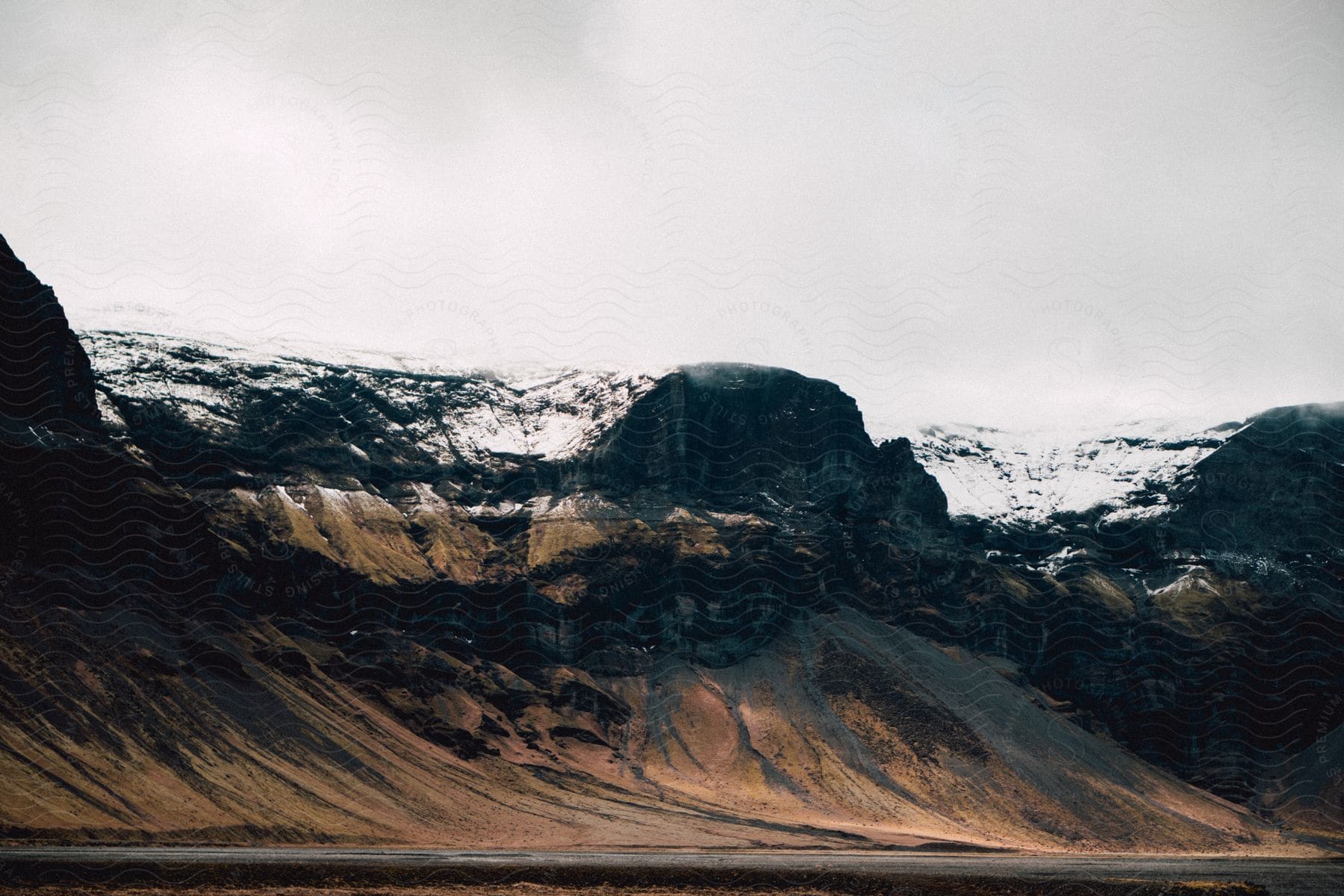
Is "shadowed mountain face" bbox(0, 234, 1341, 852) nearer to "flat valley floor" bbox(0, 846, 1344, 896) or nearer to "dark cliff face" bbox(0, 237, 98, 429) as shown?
"dark cliff face" bbox(0, 237, 98, 429)

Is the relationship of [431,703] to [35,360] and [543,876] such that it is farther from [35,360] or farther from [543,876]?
[543,876]

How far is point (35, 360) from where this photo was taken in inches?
4860

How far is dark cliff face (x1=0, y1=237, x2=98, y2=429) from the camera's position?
117375mm

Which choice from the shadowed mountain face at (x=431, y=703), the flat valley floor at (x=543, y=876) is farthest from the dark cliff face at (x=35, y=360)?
the flat valley floor at (x=543, y=876)

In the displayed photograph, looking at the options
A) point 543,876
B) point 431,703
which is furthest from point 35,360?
point 543,876

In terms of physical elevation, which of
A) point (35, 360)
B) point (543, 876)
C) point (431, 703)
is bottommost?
point (431, 703)

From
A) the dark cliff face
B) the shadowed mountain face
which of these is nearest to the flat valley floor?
the shadowed mountain face

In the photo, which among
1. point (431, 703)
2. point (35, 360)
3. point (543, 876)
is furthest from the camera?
point (431, 703)

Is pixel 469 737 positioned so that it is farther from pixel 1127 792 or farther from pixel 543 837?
pixel 1127 792

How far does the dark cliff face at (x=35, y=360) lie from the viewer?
385ft

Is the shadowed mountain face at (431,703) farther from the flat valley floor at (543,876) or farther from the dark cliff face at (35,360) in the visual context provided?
the flat valley floor at (543,876)

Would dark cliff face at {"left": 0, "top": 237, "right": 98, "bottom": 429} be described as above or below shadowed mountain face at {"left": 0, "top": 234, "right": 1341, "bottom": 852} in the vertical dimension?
above

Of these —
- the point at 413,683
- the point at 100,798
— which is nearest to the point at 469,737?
the point at 413,683

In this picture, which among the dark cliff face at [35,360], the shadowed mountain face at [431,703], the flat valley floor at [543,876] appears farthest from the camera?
the dark cliff face at [35,360]
